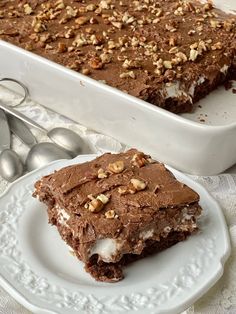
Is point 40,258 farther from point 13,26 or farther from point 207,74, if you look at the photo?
point 13,26

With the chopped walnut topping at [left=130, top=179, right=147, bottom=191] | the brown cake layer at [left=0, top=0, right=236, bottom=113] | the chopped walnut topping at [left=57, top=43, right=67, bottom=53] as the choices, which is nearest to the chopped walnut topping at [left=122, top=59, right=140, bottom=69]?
the brown cake layer at [left=0, top=0, right=236, bottom=113]

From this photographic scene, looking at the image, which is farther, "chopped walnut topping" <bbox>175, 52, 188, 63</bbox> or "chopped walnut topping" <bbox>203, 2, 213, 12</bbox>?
"chopped walnut topping" <bbox>203, 2, 213, 12</bbox>

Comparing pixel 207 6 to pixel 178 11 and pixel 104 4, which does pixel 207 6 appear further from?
pixel 104 4

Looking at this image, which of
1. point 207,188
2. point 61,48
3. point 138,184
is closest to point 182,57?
point 61,48

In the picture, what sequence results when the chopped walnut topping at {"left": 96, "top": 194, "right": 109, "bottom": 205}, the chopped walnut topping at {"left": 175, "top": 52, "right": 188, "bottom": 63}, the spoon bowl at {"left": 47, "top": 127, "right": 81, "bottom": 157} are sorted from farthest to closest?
the chopped walnut topping at {"left": 175, "top": 52, "right": 188, "bottom": 63}
the spoon bowl at {"left": 47, "top": 127, "right": 81, "bottom": 157}
the chopped walnut topping at {"left": 96, "top": 194, "right": 109, "bottom": 205}

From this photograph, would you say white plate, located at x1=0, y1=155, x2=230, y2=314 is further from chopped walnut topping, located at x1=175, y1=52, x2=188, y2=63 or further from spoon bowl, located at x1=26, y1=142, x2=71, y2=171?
chopped walnut topping, located at x1=175, y1=52, x2=188, y2=63
